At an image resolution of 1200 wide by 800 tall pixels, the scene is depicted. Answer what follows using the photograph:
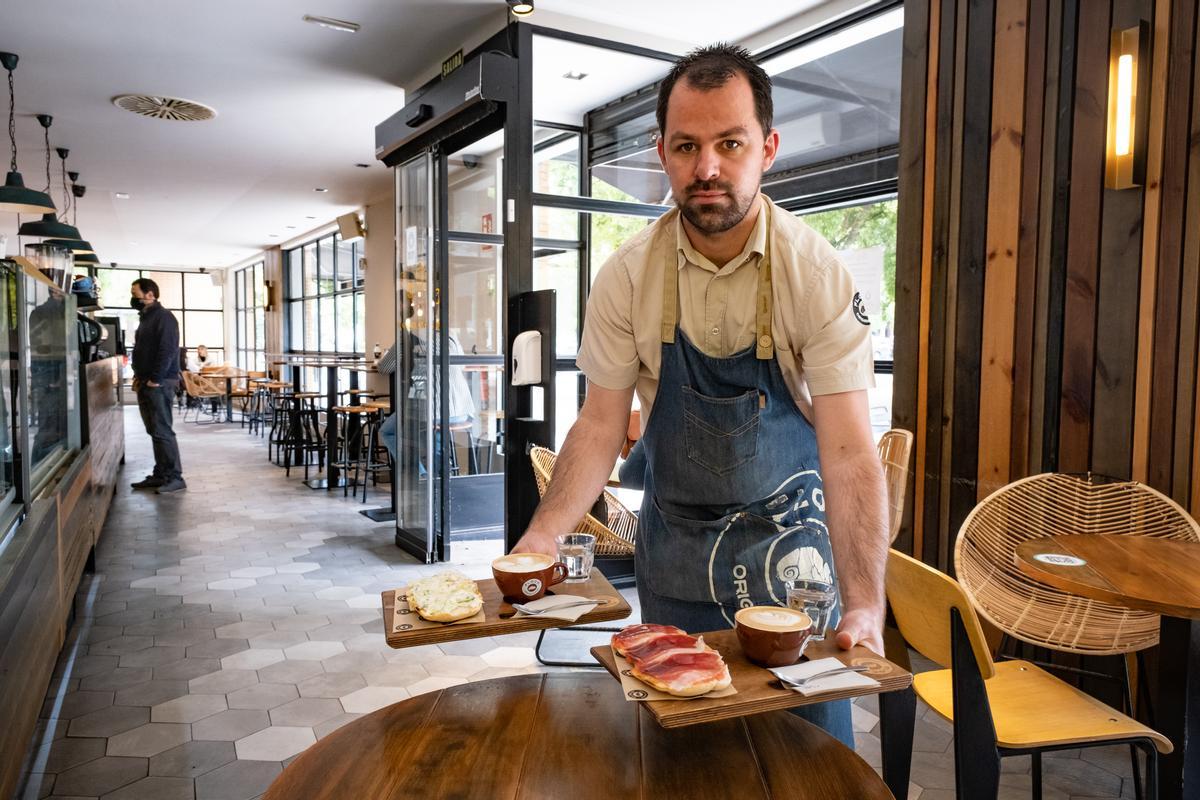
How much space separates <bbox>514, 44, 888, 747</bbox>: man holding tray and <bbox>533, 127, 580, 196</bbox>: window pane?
2.70 m

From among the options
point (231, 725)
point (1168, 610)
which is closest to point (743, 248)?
point (1168, 610)

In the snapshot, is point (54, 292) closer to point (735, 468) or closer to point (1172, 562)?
point (735, 468)

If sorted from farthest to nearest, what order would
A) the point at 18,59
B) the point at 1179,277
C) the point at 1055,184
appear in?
the point at 18,59
the point at 1055,184
the point at 1179,277

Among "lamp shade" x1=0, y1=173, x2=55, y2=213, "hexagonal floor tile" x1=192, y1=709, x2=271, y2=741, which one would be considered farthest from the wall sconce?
"lamp shade" x1=0, y1=173, x2=55, y2=213

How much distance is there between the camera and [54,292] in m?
3.70

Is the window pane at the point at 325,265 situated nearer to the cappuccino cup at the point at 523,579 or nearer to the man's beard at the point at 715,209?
the man's beard at the point at 715,209

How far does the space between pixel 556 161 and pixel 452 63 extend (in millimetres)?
838

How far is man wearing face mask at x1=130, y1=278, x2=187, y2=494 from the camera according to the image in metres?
7.31

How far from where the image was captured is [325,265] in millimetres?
12938

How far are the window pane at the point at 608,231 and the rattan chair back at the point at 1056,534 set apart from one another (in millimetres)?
2376

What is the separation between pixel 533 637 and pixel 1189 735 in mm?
2593

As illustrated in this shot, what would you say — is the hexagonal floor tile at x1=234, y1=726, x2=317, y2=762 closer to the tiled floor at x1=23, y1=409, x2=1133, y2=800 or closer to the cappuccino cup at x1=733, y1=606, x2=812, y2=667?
→ the tiled floor at x1=23, y1=409, x2=1133, y2=800

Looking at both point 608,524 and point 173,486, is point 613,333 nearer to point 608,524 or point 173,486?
point 608,524

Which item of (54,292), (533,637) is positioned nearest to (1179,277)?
(533,637)
